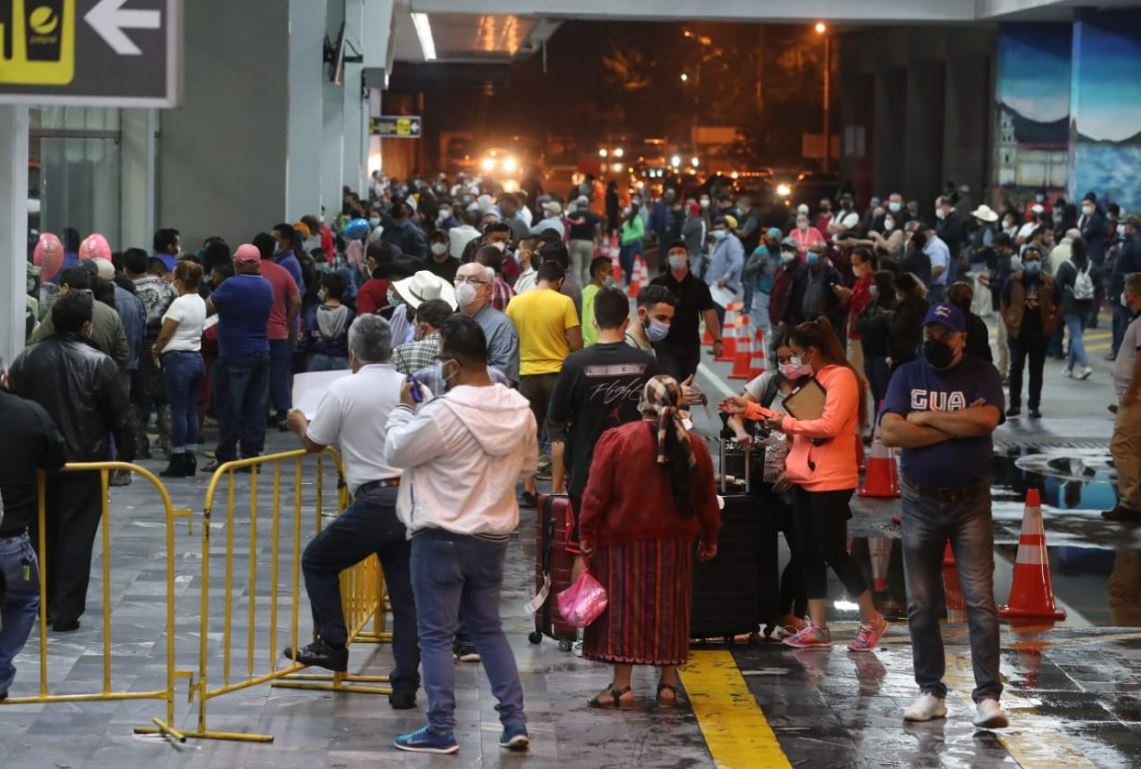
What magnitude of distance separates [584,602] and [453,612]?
3.12 feet

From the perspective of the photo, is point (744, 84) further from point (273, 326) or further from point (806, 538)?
point (806, 538)

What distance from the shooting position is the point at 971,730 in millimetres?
8633

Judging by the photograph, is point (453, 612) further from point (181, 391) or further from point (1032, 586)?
point (181, 391)

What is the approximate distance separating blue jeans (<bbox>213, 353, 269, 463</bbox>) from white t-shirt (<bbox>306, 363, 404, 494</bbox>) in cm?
702

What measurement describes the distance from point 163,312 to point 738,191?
37.0 meters

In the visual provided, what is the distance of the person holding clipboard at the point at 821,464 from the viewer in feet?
32.7

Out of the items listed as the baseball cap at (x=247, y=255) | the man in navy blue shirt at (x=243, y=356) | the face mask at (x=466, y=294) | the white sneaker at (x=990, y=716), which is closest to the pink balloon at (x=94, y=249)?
the man in navy blue shirt at (x=243, y=356)

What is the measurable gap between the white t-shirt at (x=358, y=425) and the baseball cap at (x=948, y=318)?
8.05 ft

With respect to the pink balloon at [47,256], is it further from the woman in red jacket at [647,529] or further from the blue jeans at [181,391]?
the woman in red jacket at [647,529]

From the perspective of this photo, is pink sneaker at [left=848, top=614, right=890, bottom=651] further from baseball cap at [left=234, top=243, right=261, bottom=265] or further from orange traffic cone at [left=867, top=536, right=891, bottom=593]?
baseball cap at [left=234, top=243, right=261, bottom=265]

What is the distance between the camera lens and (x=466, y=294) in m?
12.1

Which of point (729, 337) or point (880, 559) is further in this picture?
point (729, 337)

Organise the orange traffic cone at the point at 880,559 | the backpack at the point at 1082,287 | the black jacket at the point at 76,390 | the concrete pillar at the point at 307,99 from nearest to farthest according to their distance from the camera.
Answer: the black jacket at the point at 76,390
the orange traffic cone at the point at 880,559
the backpack at the point at 1082,287
the concrete pillar at the point at 307,99

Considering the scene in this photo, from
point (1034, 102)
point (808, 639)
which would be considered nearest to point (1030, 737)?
point (808, 639)
